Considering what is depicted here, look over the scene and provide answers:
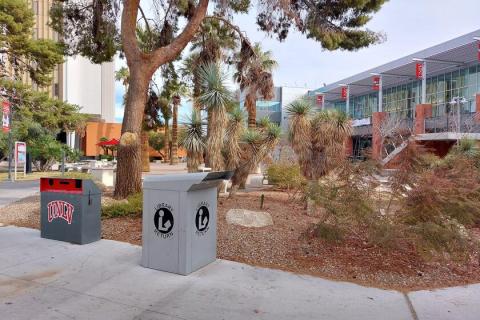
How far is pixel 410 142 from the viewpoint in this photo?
6.66m

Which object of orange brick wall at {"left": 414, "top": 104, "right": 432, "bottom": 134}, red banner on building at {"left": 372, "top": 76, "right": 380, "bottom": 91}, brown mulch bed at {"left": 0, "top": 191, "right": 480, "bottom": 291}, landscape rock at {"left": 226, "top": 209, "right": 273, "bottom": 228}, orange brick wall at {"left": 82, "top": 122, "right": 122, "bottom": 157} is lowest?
brown mulch bed at {"left": 0, "top": 191, "right": 480, "bottom": 291}

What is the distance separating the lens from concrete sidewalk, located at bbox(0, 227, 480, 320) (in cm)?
409

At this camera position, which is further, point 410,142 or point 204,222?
point 410,142

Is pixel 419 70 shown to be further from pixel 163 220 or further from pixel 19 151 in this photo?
pixel 163 220

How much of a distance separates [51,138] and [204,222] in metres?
23.7

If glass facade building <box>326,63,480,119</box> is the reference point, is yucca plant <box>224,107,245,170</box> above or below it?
below

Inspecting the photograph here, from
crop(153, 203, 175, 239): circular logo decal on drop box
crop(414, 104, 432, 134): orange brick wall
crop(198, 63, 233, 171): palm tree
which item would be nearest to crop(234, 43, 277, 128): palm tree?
crop(198, 63, 233, 171): palm tree

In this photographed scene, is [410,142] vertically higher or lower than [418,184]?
higher

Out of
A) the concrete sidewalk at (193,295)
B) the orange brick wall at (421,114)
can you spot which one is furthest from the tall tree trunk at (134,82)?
the orange brick wall at (421,114)

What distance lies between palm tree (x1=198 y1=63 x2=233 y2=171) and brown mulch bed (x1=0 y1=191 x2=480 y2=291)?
237cm

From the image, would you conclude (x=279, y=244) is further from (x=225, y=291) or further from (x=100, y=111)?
(x=100, y=111)

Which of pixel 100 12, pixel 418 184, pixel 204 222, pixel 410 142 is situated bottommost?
pixel 204 222

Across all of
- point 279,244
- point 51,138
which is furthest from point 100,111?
point 279,244

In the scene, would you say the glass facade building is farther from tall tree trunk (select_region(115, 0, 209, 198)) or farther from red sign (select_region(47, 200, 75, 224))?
red sign (select_region(47, 200, 75, 224))
